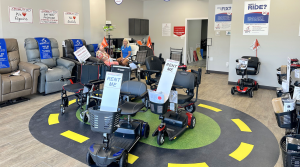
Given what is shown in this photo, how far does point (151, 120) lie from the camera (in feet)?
13.8

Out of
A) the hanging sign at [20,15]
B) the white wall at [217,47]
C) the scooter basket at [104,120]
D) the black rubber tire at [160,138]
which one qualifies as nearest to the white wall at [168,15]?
the white wall at [217,47]

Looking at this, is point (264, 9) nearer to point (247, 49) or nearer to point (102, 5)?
point (247, 49)

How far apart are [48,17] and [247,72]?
585 centimetres

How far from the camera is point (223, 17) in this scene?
8.23 meters

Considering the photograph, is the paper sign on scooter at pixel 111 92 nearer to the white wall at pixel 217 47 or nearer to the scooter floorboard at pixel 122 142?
the scooter floorboard at pixel 122 142

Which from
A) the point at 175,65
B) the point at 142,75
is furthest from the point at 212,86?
the point at 175,65

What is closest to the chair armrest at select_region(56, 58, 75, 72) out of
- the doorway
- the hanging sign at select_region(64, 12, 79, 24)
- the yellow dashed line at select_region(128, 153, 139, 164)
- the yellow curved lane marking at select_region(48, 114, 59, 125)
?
the hanging sign at select_region(64, 12, 79, 24)

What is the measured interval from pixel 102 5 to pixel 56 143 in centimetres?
603

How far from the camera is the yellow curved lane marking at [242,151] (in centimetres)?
297

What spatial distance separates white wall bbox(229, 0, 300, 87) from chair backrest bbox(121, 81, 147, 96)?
13.1 ft

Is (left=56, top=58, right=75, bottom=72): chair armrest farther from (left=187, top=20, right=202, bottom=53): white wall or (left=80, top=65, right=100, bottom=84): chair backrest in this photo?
(left=187, top=20, right=202, bottom=53): white wall

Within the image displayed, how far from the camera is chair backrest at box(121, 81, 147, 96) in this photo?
3.70m

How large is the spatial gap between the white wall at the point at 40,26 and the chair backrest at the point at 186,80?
4.68 m

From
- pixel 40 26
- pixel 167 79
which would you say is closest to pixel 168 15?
pixel 40 26
